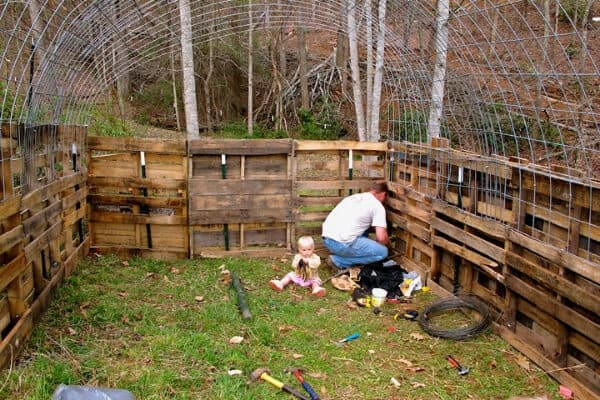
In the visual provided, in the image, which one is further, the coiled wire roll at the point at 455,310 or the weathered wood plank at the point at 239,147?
the weathered wood plank at the point at 239,147

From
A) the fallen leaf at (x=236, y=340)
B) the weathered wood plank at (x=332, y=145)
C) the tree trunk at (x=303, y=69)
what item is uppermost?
the tree trunk at (x=303, y=69)

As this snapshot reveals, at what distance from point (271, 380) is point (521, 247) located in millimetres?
2705

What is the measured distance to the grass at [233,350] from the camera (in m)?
4.09

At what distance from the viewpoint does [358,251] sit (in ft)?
23.1

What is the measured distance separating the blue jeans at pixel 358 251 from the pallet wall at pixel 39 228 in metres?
3.55

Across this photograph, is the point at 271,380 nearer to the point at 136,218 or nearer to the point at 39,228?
the point at 39,228

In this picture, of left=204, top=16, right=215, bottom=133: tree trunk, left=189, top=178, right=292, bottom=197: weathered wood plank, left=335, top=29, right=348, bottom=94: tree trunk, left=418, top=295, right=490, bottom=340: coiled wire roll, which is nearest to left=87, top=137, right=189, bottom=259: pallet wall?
left=189, top=178, right=292, bottom=197: weathered wood plank

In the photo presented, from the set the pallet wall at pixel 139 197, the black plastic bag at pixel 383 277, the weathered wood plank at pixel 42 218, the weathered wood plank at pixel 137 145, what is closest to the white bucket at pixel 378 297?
the black plastic bag at pixel 383 277

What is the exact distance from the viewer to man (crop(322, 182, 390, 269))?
7.02m

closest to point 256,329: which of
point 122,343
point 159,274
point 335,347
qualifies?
point 335,347

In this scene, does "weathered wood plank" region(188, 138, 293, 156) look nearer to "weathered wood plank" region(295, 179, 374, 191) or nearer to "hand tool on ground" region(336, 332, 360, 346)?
"weathered wood plank" region(295, 179, 374, 191)

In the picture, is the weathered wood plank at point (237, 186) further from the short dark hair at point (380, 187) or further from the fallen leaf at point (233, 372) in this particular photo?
the fallen leaf at point (233, 372)

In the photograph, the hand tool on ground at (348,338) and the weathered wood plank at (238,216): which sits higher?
the weathered wood plank at (238,216)

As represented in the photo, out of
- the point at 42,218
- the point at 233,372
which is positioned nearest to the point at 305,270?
the point at 233,372
